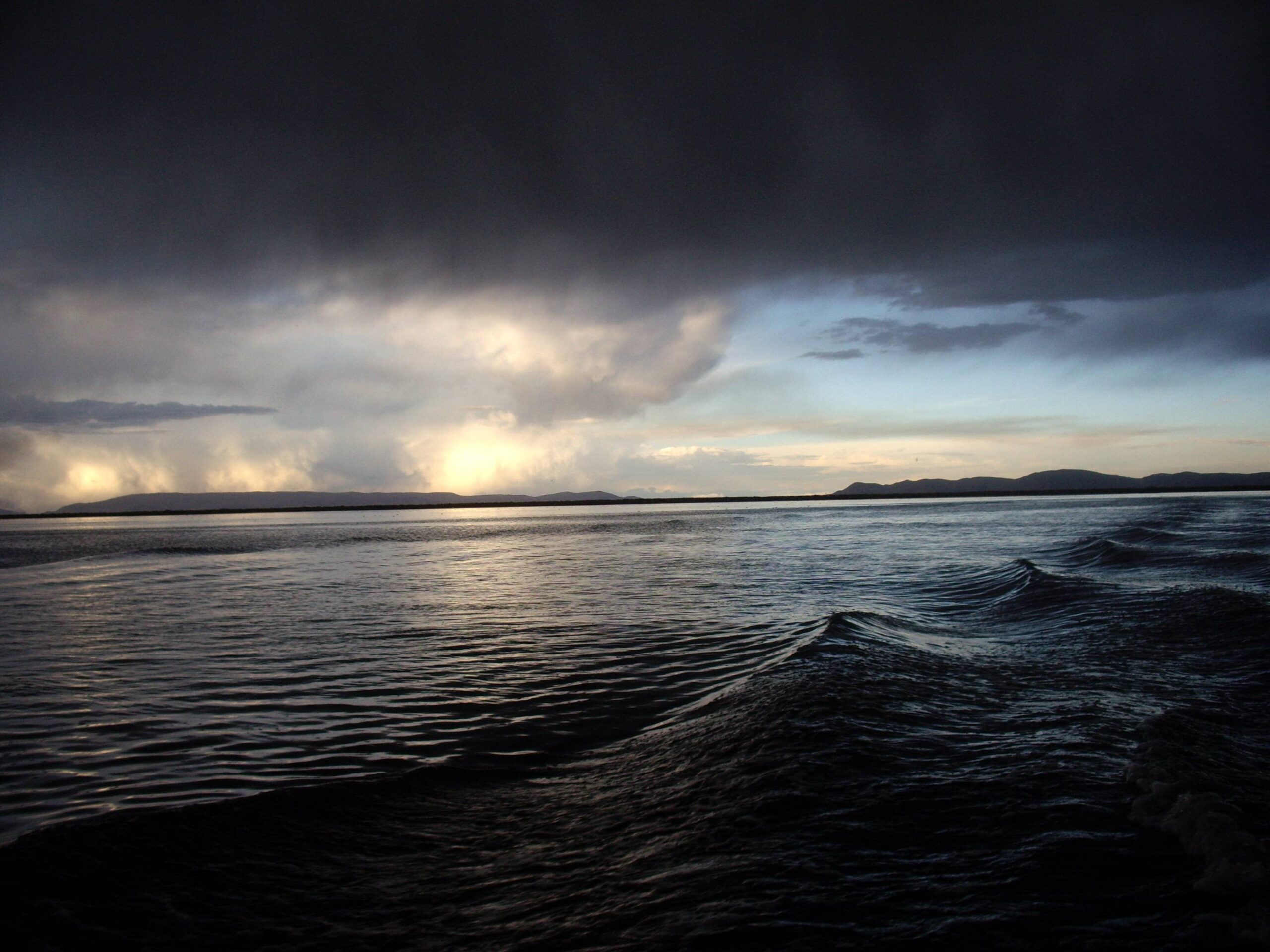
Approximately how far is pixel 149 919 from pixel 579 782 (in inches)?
156

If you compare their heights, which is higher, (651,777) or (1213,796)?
(1213,796)

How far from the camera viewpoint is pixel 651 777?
7832 mm

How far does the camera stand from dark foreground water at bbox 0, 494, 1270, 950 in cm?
500

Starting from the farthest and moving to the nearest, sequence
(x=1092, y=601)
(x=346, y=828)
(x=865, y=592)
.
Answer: (x=865, y=592) < (x=1092, y=601) < (x=346, y=828)

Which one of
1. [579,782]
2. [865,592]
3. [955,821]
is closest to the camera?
[955,821]

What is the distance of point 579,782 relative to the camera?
7.84 metres

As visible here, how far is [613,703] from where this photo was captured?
1109cm

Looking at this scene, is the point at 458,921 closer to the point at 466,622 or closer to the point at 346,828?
the point at 346,828

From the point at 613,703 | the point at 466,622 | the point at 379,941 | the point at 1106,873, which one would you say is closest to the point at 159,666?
the point at 466,622

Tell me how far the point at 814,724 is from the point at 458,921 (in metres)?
5.22

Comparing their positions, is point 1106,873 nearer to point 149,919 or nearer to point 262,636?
point 149,919

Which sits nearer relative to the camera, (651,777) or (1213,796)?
(1213,796)

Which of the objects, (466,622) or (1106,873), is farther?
(466,622)

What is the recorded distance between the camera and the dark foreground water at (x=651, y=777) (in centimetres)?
500
